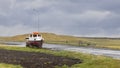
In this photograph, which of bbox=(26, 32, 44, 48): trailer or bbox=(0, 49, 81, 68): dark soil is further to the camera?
bbox=(26, 32, 44, 48): trailer

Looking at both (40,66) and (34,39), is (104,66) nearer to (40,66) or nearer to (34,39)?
(40,66)

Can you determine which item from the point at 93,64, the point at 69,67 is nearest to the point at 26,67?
the point at 69,67

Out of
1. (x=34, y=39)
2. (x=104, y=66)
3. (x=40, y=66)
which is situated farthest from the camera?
(x=34, y=39)

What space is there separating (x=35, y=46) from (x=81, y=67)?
51.2 m

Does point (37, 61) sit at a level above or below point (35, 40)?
below

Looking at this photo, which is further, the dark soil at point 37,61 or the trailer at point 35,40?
the trailer at point 35,40

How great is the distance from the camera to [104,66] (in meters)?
48.0

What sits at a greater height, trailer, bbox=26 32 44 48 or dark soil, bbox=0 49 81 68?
trailer, bbox=26 32 44 48

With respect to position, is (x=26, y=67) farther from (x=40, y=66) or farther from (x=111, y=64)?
(x=111, y=64)

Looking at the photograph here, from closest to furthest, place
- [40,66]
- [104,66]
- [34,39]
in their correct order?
1. [104,66]
2. [40,66]
3. [34,39]

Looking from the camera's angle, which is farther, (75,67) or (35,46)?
(35,46)

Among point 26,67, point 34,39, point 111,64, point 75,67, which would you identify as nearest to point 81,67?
point 75,67

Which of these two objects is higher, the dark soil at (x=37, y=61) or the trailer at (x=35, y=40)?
the trailer at (x=35, y=40)

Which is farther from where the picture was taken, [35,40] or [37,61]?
[35,40]
